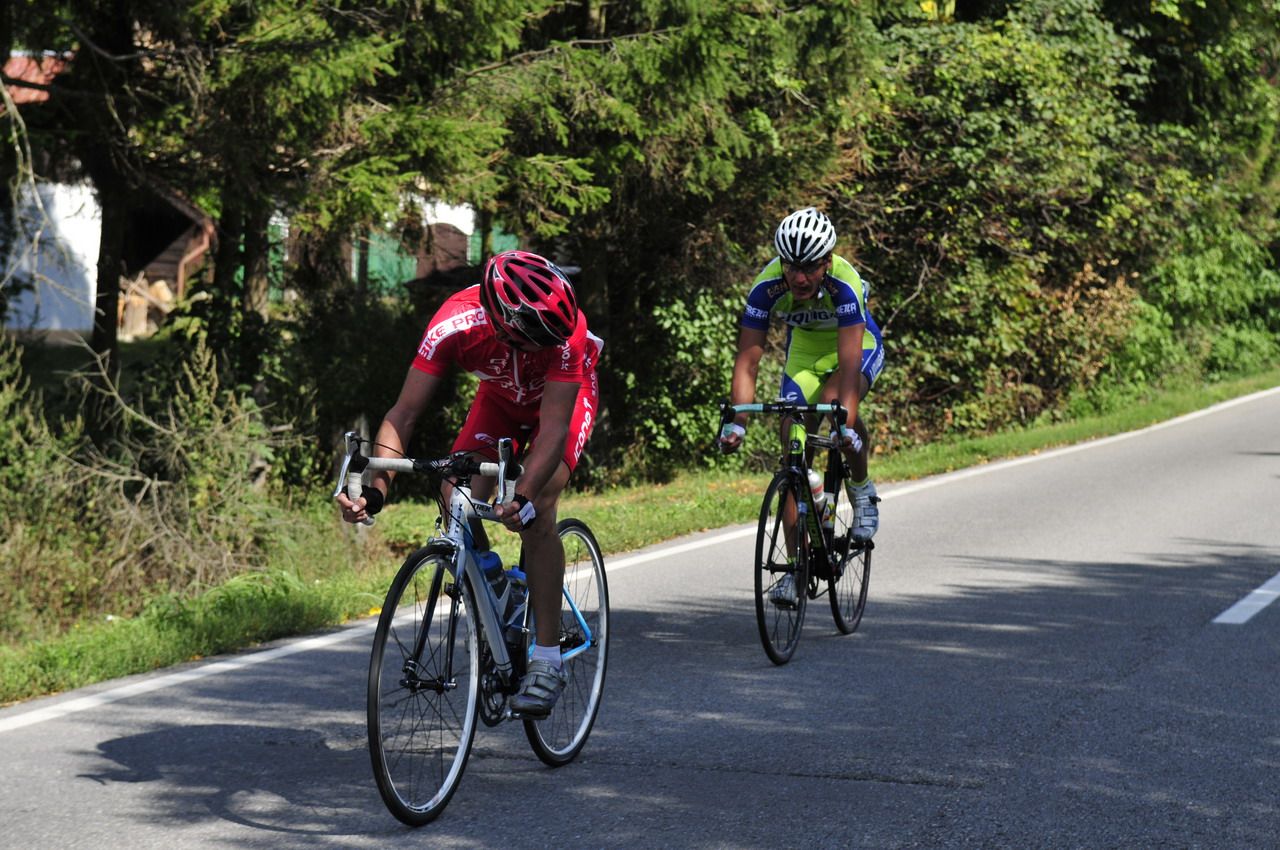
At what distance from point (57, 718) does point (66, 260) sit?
6.85 m

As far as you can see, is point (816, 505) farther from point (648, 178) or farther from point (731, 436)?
point (648, 178)

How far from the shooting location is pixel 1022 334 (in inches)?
885

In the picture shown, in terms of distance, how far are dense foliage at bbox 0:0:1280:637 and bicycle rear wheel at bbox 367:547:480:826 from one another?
7427 mm

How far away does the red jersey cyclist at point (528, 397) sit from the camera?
5.02 m

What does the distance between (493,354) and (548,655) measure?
106 centimetres

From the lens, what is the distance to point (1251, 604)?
8.87 m

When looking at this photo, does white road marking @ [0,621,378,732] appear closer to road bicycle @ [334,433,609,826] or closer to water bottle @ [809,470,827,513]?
road bicycle @ [334,433,609,826]

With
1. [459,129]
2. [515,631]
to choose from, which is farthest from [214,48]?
[515,631]

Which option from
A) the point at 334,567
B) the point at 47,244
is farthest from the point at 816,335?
the point at 47,244

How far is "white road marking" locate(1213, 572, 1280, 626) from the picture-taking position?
8438 millimetres

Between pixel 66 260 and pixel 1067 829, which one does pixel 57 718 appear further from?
pixel 66 260

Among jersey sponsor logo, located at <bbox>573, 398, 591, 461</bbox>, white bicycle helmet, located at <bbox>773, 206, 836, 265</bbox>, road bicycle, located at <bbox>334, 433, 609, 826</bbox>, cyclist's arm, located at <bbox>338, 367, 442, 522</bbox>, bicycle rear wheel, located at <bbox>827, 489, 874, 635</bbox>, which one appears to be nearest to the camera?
road bicycle, located at <bbox>334, 433, 609, 826</bbox>

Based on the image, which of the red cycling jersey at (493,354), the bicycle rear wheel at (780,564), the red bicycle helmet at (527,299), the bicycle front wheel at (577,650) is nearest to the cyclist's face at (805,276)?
the bicycle rear wheel at (780,564)

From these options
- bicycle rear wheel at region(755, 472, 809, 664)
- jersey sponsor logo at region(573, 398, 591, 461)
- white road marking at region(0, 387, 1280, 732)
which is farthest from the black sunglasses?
white road marking at region(0, 387, 1280, 732)
